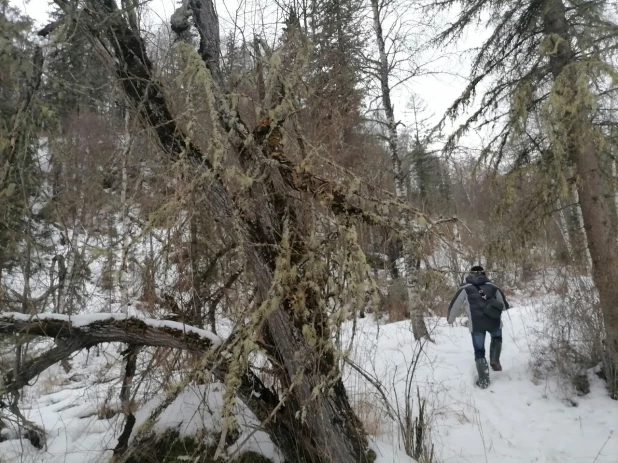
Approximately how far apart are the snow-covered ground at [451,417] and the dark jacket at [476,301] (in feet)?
2.49

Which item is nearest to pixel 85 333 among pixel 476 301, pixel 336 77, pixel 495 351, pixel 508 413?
pixel 508 413

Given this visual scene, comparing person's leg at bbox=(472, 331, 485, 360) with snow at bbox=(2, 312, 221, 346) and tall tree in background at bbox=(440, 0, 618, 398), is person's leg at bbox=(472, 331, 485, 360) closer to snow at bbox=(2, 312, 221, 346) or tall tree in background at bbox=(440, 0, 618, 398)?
tall tree in background at bbox=(440, 0, 618, 398)

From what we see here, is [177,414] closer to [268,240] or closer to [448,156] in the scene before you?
[268,240]

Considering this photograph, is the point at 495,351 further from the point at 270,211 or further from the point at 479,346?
the point at 270,211

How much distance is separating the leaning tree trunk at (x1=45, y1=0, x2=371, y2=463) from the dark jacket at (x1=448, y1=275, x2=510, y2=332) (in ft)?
12.7

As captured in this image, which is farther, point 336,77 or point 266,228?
point 336,77

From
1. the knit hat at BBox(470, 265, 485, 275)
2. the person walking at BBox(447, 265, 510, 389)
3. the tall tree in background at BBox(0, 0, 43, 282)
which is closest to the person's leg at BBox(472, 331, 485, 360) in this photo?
the person walking at BBox(447, 265, 510, 389)

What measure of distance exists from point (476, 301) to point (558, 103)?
280cm

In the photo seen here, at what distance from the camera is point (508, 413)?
17.7 feet

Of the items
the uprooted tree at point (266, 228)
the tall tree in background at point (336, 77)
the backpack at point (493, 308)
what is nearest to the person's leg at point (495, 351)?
the backpack at point (493, 308)

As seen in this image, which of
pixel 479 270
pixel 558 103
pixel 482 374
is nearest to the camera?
pixel 479 270

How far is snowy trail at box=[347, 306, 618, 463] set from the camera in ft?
14.5

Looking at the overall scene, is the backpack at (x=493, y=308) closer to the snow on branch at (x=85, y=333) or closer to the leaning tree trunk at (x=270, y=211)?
the leaning tree trunk at (x=270, y=211)

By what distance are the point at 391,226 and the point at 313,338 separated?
2.49 feet
